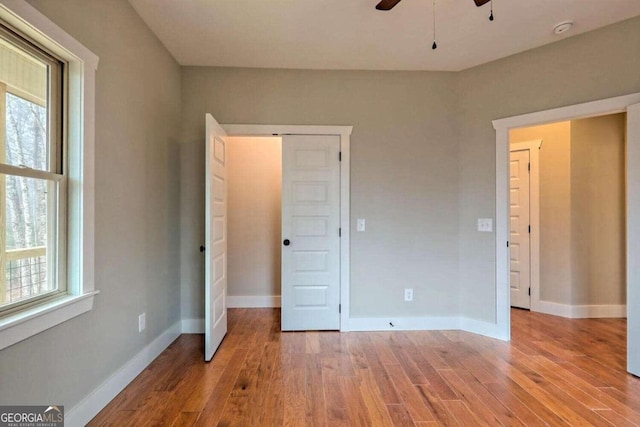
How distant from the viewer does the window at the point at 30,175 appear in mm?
1383

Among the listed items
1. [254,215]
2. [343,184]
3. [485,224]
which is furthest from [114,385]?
[485,224]

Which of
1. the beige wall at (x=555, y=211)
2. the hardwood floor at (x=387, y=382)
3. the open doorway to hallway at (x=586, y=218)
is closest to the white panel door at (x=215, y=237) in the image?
the hardwood floor at (x=387, y=382)

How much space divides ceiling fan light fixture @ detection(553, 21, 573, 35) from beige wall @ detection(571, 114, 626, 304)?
1.39 m

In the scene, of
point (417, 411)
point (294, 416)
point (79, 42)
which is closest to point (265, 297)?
point (294, 416)

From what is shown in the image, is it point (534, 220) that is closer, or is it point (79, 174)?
point (79, 174)

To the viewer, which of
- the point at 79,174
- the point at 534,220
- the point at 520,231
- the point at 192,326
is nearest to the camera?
the point at 79,174

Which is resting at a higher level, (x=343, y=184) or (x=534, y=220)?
(x=343, y=184)

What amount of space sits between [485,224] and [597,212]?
160cm

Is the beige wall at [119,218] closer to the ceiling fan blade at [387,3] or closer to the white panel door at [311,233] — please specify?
the white panel door at [311,233]

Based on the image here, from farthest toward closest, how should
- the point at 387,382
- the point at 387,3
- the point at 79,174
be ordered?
1. the point at 387,382
2. the point at 387,3
3. the point at 79,174

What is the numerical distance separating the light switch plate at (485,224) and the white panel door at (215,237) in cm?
256

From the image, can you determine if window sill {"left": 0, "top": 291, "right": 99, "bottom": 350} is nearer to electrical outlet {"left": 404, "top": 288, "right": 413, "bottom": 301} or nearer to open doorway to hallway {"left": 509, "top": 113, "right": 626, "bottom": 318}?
electrical outlet {"left": 404, "top": 288, "right": 413, "bottom": 301}

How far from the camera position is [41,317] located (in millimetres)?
1427

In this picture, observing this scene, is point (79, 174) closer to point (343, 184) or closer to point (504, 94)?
point (343, 184)
